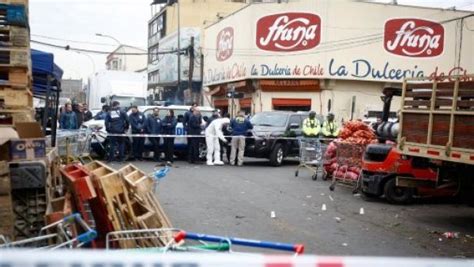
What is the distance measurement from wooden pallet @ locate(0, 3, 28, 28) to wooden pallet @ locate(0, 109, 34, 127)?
1.05 metres

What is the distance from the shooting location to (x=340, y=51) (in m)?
31.3

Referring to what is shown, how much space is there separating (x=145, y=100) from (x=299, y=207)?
18.1 meters

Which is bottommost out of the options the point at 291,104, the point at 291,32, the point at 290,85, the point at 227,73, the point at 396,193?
the point at 396,193

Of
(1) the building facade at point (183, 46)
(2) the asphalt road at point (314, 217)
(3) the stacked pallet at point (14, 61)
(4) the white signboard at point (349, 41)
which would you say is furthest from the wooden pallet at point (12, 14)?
(1) the building facade at point (183, 46)

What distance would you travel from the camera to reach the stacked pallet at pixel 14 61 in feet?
21.4

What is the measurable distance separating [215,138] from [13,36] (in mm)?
10411

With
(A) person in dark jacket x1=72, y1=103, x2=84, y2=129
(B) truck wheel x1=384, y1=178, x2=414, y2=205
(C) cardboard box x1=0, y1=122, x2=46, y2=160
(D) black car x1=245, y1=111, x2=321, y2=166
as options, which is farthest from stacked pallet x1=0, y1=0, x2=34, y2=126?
(A) person in dark jacket x1=72, y1=103, x2=84, y2=129

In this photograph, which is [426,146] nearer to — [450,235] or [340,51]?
[450,235]

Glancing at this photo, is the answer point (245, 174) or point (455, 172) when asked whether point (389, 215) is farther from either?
point (245, 174)

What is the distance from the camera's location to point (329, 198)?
1108 cm

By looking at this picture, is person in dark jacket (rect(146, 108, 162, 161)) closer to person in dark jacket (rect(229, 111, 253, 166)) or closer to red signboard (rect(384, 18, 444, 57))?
person in dark jacket (rect(229, 111, 253, 166))

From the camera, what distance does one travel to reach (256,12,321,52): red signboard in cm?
3123

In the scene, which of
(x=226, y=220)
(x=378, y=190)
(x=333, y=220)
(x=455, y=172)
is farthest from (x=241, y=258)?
(x=378, y=190)

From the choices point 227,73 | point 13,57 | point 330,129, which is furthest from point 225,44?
point 13,57
